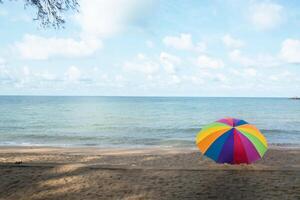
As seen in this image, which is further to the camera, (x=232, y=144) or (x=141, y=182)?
(x=232, y=144)

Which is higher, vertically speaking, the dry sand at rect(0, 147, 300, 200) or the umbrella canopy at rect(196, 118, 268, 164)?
the umbrella canopy at rect(196, 118, 268, 164)

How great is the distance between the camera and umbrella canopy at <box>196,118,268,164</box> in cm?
794

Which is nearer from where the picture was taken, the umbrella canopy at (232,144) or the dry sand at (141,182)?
the dry sand at (141,182)

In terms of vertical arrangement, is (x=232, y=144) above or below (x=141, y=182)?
above

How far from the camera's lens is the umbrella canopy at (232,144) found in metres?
7.94

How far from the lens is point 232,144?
7.94 metres

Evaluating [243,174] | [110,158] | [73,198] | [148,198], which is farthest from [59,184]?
[110,158]

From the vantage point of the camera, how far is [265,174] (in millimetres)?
7535

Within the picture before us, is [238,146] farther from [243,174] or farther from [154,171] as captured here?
[154,171]

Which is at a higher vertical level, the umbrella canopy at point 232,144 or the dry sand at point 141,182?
the umbrella canopy at point 232,144

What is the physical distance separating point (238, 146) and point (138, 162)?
17.5 ft

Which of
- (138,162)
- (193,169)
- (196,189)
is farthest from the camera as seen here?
(138,162)

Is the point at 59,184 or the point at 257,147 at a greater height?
the point at 257,147

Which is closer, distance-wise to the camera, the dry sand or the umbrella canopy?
the dry sand
